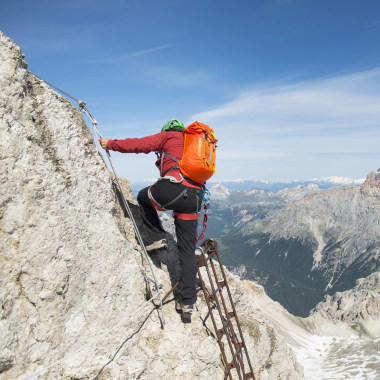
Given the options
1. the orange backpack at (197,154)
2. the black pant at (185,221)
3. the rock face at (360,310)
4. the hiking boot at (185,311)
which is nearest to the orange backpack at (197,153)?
the orange backpack at (197,154)

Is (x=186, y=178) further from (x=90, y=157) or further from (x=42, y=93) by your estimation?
(x=42, y=93)

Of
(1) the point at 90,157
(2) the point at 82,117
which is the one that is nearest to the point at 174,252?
(1) the point at 90,157

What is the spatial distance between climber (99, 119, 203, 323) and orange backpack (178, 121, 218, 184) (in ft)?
0.71

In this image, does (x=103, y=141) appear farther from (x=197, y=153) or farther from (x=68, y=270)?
(x=68, y=270)

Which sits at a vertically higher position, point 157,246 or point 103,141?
point 103,141

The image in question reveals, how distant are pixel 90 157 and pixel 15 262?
3423 millimetres

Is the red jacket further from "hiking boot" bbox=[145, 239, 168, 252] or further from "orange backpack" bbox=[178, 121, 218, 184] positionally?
"hiking boot" bbox=[145, 239, 168, 252]

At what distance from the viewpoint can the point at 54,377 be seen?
6766 millimetres

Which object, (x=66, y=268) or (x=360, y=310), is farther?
(x=360, y=310)

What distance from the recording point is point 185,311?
864cm

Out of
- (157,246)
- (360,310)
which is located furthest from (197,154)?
(360,310)

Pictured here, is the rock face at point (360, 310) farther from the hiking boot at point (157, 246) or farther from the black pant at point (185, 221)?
the black pant at point (185, 221)

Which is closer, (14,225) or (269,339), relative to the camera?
(14,225)

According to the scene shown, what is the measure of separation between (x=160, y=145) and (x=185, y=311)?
16.7 feet
